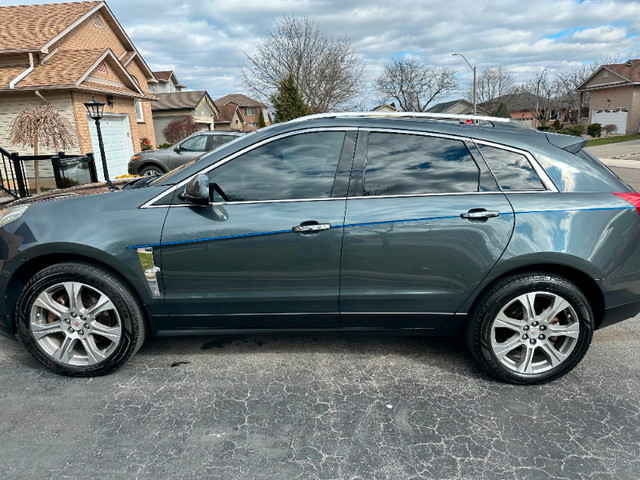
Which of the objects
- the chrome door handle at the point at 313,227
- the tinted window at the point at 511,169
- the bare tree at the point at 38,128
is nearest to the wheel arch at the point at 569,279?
the tinted window at the point at 511,169

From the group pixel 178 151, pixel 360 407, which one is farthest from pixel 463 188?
pixel 178 151

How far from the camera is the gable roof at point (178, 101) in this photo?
117ft

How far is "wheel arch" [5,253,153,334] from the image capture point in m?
2.78

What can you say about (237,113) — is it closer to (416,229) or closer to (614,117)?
(614,117)

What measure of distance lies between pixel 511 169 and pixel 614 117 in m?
45.9

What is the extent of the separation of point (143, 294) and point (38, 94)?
13.9 meters

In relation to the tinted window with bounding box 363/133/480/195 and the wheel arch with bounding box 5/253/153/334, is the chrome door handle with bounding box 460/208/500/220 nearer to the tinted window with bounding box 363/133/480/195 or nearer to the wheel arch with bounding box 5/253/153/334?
the tinted window with bounding box 363/133/480/195

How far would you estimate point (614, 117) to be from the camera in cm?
3934

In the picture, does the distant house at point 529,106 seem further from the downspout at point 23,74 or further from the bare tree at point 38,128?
the bare tree at point 38,128

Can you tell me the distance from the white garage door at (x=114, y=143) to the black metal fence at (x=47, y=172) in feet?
11.7

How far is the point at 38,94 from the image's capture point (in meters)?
13.4

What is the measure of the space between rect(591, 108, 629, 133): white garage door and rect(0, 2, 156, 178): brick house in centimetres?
3999

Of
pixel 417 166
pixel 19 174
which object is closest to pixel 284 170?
pixel 417 166

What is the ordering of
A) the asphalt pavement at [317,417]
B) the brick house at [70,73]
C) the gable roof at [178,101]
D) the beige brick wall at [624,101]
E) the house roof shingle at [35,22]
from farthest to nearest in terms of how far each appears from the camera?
the beige brick wall at [624,101] < the gable roof at [178,101] < the house roof shingle at [35,22] < the brick house at [70,73] < the asphalt pavement at [317,417]
